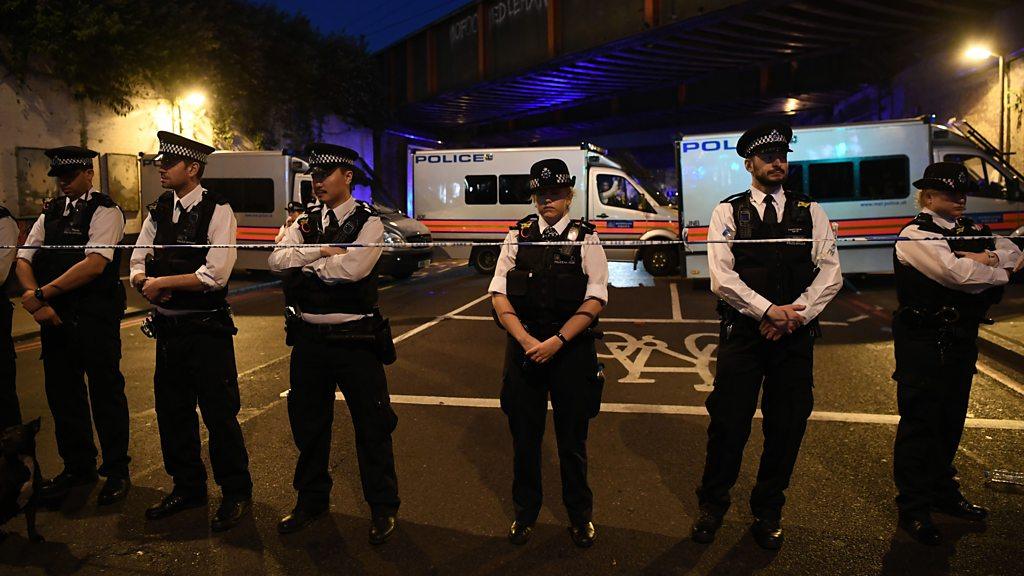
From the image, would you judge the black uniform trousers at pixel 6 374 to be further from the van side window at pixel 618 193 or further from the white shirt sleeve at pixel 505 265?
the van side window at pixel 618 193

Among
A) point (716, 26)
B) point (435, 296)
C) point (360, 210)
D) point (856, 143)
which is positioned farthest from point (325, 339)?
point (716, 26)

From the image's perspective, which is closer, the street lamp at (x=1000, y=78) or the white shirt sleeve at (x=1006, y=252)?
the white shirt sleeve at (x=1006, y=252)

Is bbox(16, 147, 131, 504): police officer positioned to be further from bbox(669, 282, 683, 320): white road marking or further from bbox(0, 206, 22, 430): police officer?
bbox(669, 282, 683, 320): white road marking

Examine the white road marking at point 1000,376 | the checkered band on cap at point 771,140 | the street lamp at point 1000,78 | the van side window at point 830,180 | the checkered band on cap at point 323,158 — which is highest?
the street lamp at point 1000,78

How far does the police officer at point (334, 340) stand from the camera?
354 centimetres

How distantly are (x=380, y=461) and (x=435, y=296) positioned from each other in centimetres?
953

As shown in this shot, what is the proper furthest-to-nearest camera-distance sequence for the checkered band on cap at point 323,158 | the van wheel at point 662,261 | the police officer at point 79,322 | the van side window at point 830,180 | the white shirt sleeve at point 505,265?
the van wheel at point 662,261 → the van side window at point 830,180 → the police officer at point 79,322 → the checkered band on cap at point 323,158 → the white shirt sleeve at point 505,265

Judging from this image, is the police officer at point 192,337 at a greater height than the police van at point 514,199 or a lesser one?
lesser

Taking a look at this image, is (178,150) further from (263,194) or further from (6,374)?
(263,194)

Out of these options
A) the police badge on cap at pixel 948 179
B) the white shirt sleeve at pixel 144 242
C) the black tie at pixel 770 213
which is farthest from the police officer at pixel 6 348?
the police badge on cap at pixel 948 179

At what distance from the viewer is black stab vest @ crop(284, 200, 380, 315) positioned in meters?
3.55

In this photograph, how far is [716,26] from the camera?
15.7 metres

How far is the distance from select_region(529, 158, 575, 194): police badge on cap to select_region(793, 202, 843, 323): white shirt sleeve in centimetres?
126

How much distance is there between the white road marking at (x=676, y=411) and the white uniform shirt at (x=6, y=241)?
8.99 feet
